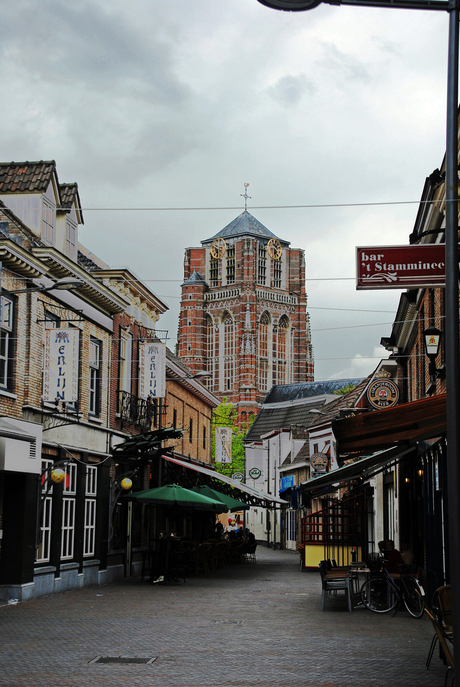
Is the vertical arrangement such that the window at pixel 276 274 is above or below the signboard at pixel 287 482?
above

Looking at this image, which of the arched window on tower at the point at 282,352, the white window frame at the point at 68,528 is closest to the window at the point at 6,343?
the white window frame at the point at 68,528

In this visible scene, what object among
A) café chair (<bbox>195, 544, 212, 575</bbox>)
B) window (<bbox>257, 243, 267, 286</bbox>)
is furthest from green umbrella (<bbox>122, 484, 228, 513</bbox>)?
window (<bbox>257, 243, 267, 286</bbox>)

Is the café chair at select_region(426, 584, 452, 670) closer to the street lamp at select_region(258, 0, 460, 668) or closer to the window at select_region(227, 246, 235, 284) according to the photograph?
the street lamp at select_region(258, 0, 460, 668)

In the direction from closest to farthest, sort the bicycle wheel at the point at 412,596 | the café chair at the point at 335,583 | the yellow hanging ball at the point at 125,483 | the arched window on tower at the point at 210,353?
the bicycle wheel at the point at 412,596 → the café chair at the point at 335,583 → the yellow hanging ball at the point at 125,483 → the arched window on tower at the point at 210,353

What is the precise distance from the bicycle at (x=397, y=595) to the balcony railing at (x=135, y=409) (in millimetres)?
10585

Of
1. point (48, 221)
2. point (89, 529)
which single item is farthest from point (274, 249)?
point (48, 221)

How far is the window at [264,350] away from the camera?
5123 inches

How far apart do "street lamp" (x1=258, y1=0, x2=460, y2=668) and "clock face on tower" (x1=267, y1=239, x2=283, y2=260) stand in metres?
127

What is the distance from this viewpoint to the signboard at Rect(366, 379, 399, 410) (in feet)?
75.5

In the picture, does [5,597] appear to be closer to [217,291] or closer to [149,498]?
[149,498]

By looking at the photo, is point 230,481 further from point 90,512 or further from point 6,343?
point 6,343

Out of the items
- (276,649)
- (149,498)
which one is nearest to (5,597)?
(149,498)

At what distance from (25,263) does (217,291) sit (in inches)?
4569

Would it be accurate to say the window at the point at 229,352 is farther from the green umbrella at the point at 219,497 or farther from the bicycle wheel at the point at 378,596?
the bicycle wheel at the point at 378,596
